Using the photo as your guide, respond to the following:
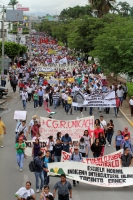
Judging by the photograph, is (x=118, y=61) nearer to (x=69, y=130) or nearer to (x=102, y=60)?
(x=102, y=60)

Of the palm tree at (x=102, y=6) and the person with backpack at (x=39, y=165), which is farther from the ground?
the palm tree at (x=102, y=6)

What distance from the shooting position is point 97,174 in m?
12.9

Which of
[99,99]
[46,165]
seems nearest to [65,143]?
[46,165]

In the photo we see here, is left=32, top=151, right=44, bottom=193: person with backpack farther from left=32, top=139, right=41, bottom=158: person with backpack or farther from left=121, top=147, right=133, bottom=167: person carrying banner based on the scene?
left=121, top=147, right=133, bottom=167: person carrying banner

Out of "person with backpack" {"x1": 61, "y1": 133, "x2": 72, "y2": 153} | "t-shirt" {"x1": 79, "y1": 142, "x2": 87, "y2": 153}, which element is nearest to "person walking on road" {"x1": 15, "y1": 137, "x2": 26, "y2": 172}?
"person with backpack" {"x1": 61, "y1": 133, "x2": 72, "y2": 153}

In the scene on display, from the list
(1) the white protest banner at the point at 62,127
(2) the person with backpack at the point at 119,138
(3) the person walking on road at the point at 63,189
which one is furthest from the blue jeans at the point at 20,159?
(3) the person walking on road at the point at 63,189

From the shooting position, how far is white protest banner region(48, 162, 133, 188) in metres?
12.9

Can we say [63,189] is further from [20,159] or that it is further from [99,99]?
[99,99]

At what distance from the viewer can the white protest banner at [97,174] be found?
12.9 metres

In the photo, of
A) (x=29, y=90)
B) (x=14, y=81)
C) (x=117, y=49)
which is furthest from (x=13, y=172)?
(x=14, y=81)

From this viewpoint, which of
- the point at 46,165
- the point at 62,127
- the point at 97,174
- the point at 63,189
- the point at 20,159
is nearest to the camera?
the point at 63,189

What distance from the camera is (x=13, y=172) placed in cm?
1473

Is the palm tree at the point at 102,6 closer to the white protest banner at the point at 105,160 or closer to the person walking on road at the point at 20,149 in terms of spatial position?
the person walking on road at the point at 20,149

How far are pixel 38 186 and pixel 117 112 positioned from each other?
45.3ft
